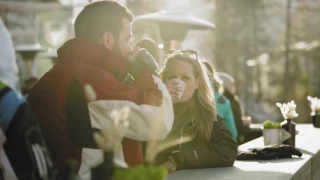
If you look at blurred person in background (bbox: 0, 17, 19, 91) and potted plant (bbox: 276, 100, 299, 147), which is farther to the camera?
potted plant (bbox: 276, 100, 299, 147)

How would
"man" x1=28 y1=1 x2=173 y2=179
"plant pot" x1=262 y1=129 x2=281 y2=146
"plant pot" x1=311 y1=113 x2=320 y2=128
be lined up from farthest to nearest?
"plant pot" x1=311 y1=113 x2=320 y2=128, "plant pot" x1=262 y1=129 x2=281 y2=146, "man" x1=28 y1=1 x2=173 y2=179

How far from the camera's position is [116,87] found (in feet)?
13.0

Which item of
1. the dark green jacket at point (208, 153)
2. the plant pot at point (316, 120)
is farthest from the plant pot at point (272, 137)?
the plant pot at point (316, 120)

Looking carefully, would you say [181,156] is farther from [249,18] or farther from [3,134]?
[249,18]

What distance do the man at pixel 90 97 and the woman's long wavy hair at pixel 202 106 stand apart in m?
1.21

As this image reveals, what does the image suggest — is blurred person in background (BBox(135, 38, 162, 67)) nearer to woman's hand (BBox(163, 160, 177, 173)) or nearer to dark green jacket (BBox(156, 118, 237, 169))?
dark green jacket (BBox(156, 118, 237, 169))

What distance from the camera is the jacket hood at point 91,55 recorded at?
4043mm

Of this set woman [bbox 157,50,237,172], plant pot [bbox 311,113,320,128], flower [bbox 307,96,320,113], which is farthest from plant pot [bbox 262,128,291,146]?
plant pot [bbox 311,113,320,128]

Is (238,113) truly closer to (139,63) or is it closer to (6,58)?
(6,58)

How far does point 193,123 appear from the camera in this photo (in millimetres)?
5355

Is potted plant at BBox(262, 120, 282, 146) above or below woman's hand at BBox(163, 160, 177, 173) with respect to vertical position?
below

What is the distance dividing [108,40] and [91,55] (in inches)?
5.5

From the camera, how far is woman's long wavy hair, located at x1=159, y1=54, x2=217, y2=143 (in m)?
5.35

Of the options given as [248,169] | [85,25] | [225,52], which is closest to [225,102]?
[248,169]
